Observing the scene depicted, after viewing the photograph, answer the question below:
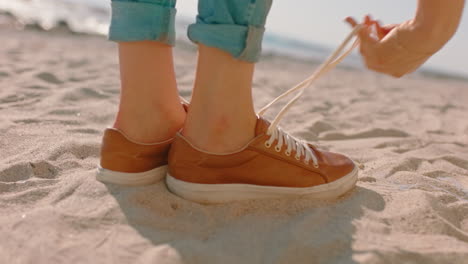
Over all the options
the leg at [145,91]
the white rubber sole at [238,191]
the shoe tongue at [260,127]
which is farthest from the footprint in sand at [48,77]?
the shoe tongue at [260,127]

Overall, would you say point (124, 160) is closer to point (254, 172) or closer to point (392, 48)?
point (254, 172)

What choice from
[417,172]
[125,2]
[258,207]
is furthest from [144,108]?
[417,172]

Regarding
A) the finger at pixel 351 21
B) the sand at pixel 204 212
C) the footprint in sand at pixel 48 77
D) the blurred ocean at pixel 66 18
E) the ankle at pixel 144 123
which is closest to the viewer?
the sand at pixel 204 212

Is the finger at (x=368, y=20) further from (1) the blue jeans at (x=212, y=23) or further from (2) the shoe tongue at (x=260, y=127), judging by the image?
(2) the shoe tongue at (x=260, y=127)

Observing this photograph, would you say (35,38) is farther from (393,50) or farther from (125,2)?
(393,50)

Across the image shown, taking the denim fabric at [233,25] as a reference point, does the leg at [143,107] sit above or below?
below

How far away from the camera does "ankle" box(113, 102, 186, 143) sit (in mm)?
1070

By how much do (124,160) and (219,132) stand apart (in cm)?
26

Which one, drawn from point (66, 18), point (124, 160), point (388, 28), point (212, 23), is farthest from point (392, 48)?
point (66, 18)

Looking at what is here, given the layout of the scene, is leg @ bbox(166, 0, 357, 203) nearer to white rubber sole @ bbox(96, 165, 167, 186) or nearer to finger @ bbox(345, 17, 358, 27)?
white rubber sole @ bbox(96, 165, 167, 186)

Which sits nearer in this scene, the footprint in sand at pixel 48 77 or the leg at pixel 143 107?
the leg at pixel 143 107

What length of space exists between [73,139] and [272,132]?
725 mm

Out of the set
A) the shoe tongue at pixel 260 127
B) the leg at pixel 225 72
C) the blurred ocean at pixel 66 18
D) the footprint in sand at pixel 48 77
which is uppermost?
the leg at pixel 225 72

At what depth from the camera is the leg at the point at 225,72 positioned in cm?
90
